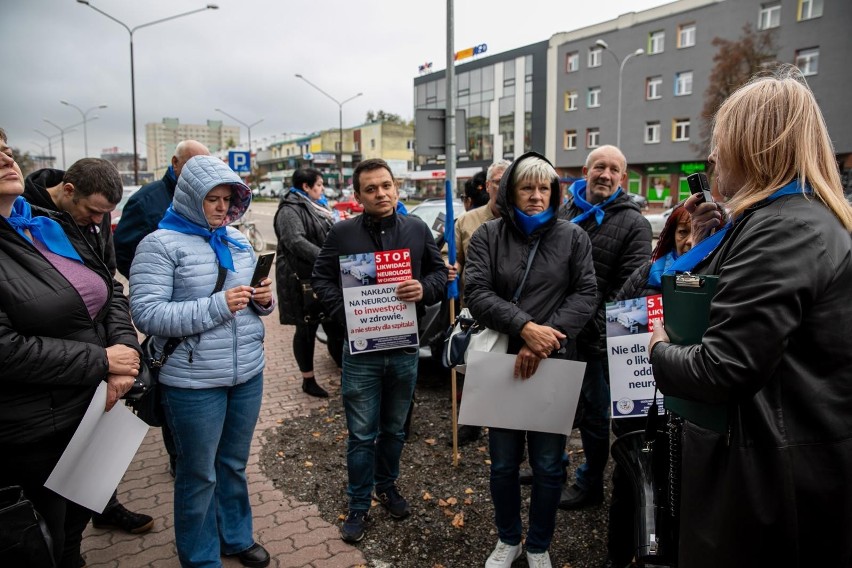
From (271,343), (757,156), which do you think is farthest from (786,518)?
(271,343)

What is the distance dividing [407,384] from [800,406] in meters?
2.13

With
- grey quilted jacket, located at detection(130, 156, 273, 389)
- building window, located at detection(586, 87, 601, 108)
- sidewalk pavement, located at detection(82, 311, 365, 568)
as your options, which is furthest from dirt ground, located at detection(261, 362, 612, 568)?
building window, located at detection(586, 87, 601, 108)

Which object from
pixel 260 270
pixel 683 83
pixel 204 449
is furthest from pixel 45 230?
pixel 683 83

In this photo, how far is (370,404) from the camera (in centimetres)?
307

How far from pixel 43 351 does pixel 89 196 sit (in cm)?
147

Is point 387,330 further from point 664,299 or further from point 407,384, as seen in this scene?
point 664,299

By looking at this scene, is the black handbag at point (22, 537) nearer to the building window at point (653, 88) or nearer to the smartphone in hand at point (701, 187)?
the smartphone in hand at point (701, 187)

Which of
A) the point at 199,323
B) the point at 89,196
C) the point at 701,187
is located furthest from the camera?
the point at 89,196

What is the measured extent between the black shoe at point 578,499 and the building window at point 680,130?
35.7 m

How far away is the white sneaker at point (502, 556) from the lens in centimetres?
Result: 272

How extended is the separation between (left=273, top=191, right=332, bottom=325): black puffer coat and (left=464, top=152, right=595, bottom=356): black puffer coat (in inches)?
95.2

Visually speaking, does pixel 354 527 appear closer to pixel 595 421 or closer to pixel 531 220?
pixel 595 421

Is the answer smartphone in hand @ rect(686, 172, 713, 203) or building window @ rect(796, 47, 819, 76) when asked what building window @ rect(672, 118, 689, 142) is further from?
smartphone in hand @ rect(686, 172, 713, 203)

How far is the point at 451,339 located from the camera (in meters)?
2.88
